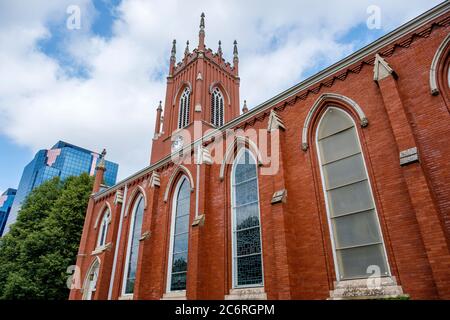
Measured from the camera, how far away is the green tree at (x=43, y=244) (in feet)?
68.2

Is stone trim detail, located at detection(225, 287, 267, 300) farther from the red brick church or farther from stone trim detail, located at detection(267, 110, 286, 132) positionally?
stone trim detail, located at detection(267, 110, 286, 132)

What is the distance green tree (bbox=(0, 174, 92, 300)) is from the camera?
20781 mm

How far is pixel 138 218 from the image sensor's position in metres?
18.3

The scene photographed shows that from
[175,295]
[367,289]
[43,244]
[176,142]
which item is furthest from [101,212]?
[367,289]

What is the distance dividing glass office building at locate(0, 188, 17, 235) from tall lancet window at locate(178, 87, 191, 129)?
11002 centimetres

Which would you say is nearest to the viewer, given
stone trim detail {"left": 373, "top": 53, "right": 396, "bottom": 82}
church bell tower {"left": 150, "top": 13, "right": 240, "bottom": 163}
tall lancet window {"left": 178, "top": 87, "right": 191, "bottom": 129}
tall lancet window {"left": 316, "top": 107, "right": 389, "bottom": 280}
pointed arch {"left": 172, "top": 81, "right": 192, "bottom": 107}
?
tall lancet window {"left": 316, "top": 107, "right": 389, "bottom": 280}

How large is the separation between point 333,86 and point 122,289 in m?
15.3

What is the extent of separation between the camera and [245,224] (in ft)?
38.4

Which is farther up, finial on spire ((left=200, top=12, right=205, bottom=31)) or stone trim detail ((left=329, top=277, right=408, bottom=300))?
finial on spire ((left=200, top=12, right=205, bottom=31))

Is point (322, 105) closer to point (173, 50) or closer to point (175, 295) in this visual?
point (175, 295)

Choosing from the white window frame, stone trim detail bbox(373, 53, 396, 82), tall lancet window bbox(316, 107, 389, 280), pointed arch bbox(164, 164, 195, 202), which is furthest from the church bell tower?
stone trim detail bbox(373, 53, 396, 82)
